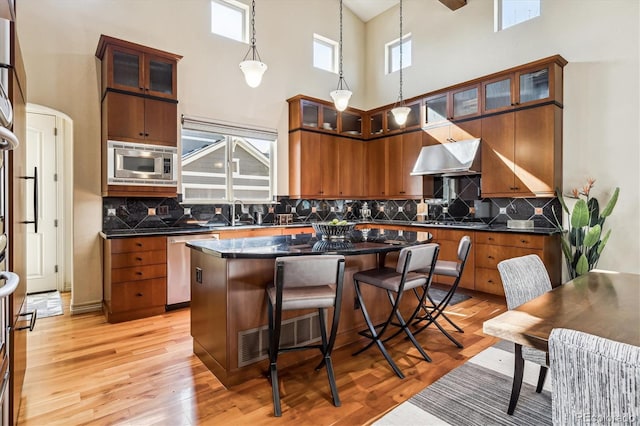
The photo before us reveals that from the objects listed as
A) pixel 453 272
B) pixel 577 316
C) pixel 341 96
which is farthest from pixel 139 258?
pixel 577 316

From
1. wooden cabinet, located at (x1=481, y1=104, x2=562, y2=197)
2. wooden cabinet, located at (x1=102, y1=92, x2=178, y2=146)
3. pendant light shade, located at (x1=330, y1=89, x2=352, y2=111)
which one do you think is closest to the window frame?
wooden cabinet, located at (x1=481, y1=104, x2=562, y2=197)

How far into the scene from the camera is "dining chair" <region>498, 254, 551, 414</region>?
5.90 ft

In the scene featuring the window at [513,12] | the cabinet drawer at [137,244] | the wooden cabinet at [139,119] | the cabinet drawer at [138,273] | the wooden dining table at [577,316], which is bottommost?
the cabinet drawer at [138,273]

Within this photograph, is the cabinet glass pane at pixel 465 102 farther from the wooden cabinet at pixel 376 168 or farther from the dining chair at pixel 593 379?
the dining chair at pixel 593 379

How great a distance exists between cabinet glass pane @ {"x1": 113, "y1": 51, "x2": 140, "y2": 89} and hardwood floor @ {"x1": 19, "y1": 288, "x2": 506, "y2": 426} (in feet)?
8.56

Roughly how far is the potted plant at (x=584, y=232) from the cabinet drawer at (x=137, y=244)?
4509mm

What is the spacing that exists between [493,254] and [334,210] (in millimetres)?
2870

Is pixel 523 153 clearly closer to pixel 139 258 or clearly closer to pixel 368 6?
pixel 368 6

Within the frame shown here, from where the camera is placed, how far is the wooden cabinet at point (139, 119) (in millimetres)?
3688

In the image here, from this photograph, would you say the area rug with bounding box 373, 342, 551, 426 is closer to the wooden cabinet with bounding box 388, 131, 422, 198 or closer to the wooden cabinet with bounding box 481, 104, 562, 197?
the wooden cabinet with bounding box 481, 104, 562, 197

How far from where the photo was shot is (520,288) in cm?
189

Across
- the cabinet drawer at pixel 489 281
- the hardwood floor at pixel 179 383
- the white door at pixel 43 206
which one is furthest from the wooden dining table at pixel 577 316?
the white door at pixel 43 206

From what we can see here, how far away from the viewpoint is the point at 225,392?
7.15 ft

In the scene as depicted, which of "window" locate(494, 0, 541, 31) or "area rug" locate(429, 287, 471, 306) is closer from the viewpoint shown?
"area rug" locate(429, 287, 471, 306)
